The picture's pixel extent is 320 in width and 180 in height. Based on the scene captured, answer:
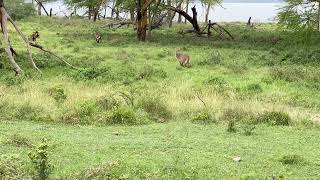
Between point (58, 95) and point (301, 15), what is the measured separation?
55.8 ft

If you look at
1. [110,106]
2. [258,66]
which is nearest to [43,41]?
[258,66]

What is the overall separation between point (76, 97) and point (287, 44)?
1850 cm

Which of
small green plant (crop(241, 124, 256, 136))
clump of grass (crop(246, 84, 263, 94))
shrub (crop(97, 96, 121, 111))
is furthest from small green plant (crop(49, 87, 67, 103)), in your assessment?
clump of grass (crop(246, 84, 263, 94))

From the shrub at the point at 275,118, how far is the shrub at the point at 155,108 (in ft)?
7.09

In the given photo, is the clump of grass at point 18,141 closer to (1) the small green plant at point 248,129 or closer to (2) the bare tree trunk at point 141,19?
(1) the small green plant at point 248,129

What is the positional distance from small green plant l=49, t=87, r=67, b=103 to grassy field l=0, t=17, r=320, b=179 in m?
0.03

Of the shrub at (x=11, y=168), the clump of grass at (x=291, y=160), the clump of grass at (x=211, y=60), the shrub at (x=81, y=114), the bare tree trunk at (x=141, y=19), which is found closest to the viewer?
the shrub at (x=11, y=168)

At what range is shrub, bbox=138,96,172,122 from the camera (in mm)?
12883

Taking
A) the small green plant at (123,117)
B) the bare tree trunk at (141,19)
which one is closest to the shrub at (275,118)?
the small green plant at (123,117)

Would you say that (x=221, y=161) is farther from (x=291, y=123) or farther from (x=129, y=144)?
(x=291, y=123)

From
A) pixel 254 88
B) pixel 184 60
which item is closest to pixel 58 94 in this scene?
pixel 254 88

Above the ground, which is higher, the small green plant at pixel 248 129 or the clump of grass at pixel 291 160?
the clump of grass at pixel 291 160

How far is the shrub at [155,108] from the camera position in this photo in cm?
1288

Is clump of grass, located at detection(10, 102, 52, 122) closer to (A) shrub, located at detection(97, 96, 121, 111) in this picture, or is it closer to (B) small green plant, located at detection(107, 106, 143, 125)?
(B) small green plant, located at detection(107, 106, 143, 125)
